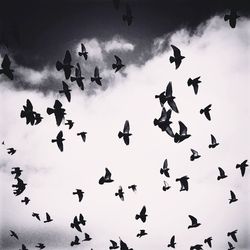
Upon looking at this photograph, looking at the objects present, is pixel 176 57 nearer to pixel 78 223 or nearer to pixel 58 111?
pixel 58 111

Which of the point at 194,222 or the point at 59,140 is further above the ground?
the point at 59,140

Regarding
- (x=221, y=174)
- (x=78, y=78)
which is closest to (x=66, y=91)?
(x=78, y=78)

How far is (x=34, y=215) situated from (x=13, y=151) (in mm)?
6668

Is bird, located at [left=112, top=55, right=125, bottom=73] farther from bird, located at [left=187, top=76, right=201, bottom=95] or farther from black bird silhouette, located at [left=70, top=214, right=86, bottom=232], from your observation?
black bird silhouette, located at [left=70, top=214, right=86, bottom=232]

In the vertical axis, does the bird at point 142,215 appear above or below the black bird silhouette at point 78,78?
below

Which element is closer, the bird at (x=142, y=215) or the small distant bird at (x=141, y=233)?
the bird at (x=142, y=215)

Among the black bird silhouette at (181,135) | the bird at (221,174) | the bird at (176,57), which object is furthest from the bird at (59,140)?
the bird at (221,174)

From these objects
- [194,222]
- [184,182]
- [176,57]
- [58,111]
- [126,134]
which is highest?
[176,57]

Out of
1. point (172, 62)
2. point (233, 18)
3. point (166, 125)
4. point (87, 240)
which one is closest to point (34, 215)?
point (87, 240)

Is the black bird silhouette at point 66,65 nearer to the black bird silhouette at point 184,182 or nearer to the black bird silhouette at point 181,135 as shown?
→ the black bird silhouette at point 181,135

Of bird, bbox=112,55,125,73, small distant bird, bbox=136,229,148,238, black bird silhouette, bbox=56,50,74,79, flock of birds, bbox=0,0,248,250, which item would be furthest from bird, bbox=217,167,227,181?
black bird silhouette, bbox=56,50,74,79

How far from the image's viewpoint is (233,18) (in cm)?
2205

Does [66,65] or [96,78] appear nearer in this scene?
[66,65]

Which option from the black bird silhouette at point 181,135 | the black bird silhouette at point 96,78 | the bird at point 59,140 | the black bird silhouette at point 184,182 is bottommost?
the black bird silhouette at point 184,182
